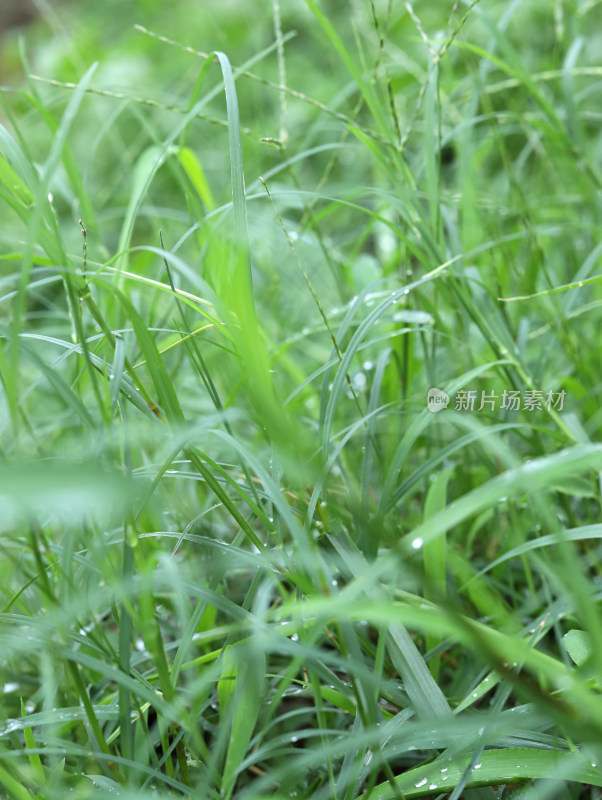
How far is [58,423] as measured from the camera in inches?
33.6

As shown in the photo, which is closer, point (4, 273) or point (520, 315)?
point (520, 315)

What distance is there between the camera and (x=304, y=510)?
56 cm

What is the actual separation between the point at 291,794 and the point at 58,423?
1.68 feet

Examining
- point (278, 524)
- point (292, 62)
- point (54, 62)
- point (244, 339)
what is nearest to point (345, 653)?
point (278, 524)

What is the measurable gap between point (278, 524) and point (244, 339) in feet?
0.65

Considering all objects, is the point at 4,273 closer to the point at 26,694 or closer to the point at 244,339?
the point at 26,694

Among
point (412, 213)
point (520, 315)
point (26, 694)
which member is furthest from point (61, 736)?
point (520, 315)

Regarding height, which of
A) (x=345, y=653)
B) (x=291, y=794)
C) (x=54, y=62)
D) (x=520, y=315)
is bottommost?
(x=291, y=794)

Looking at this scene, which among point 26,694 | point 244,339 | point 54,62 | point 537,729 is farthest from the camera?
point 54,62

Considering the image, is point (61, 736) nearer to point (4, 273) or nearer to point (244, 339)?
point (244, 339)

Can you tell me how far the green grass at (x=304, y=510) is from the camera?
14.8 inches

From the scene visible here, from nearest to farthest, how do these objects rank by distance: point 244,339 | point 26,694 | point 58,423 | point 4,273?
point 244,339, point 26,694, point 58,423, point 4,273

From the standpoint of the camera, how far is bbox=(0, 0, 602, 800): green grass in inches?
14.8

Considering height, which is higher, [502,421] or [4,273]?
[4,273]
